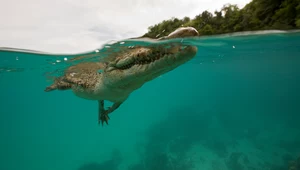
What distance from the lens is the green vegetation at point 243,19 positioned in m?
5.66

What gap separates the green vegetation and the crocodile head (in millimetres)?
2856

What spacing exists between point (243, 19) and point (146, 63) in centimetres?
617

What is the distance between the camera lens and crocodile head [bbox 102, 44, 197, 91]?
2.21m

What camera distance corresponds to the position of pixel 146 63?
2475 mm

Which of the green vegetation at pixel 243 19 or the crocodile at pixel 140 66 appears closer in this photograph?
the crocodile at pixel 140 66

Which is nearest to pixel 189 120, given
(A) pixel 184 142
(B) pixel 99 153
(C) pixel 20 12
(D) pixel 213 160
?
(A) pixel 184 142

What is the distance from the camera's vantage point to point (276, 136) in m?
15.6

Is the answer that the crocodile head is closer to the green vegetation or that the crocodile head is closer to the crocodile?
the crocodile

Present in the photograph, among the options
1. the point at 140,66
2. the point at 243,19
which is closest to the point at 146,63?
the point at 140,66

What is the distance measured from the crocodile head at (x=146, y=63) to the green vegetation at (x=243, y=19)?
286 centimetres

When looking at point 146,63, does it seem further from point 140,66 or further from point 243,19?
point 243,19

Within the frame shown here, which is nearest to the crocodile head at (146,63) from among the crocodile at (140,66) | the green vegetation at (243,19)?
the crocodile at (140,66)

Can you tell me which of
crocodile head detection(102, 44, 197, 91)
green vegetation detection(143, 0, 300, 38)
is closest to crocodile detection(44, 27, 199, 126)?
crocodile head detection(102, 44, 197, 91)

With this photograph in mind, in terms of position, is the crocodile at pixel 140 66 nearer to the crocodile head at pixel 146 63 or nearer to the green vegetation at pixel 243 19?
the crocodile head at pixel 146 63
